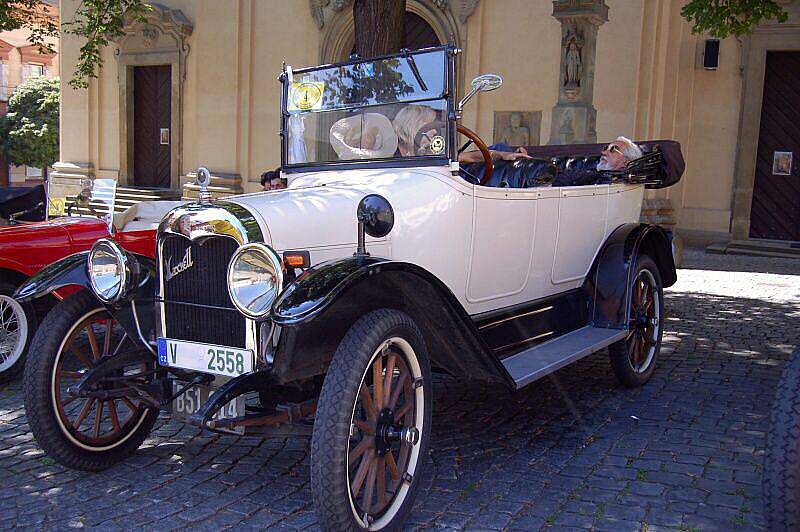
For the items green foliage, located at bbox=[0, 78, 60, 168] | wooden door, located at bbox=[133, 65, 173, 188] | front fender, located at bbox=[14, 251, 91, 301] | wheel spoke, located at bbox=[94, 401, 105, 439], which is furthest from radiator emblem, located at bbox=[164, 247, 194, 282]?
green foliage, located at bbox=[0, 78, 60, 168]

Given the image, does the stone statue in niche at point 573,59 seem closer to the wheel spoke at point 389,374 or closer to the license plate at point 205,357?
the wheel spoke at point 389,374

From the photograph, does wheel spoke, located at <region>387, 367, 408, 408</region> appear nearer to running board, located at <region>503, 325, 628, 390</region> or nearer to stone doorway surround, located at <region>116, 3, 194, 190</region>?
running board, located at <region>503, 325, 628, 390</region>

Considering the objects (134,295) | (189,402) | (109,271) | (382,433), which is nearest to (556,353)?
(382,433)

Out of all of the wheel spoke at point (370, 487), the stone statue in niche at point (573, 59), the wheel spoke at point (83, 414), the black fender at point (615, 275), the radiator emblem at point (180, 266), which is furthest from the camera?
the stone statue in niche at point (573, 59)

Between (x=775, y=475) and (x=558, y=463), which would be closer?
(x=775, y=475)

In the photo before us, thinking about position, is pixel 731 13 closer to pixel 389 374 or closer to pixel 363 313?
pixel 363 313

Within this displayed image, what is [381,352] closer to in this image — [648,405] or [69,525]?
[69,525]

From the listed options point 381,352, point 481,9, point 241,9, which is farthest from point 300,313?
point 241,9

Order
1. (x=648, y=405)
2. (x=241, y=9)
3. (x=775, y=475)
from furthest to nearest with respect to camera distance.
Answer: (x=241, y=9)
(x=648, y=405)
(x=775, y=475)

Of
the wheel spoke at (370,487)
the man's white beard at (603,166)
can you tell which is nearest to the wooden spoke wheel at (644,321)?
the man's white beard at (603,166)

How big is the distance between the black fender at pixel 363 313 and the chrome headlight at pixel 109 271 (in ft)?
2.81

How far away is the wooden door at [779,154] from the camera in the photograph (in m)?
12.6

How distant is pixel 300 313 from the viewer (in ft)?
8.98

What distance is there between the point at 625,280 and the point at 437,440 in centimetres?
167
